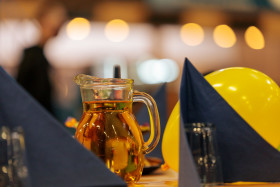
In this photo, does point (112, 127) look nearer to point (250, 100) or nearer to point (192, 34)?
point (250, 100)

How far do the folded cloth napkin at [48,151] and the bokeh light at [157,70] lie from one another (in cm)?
509

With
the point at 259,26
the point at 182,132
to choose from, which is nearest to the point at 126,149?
the point at 182,132

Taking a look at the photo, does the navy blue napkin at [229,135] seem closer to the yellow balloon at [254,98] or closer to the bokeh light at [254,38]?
the yellow balloon at [254,98]

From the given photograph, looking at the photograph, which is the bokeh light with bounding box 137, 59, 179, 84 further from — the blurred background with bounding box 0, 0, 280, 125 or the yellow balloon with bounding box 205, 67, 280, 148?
the yellow balloon with bounding box 205, 67, 280, 148

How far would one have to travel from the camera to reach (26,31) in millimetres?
5129

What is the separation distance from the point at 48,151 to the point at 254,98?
35cm

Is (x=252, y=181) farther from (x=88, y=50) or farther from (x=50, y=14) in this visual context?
(x=88, y=50)

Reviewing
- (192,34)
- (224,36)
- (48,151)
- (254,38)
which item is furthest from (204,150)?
(254,38)

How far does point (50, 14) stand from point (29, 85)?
517mm

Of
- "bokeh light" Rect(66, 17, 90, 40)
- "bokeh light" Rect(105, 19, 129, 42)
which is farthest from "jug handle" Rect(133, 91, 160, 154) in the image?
"bokeh light" Rect(105, 19, 129, 42)

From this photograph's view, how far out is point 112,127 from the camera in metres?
0.65

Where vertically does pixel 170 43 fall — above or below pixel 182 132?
above

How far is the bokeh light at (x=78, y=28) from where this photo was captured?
211 inches

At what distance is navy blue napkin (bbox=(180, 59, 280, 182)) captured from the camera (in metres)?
0.64
